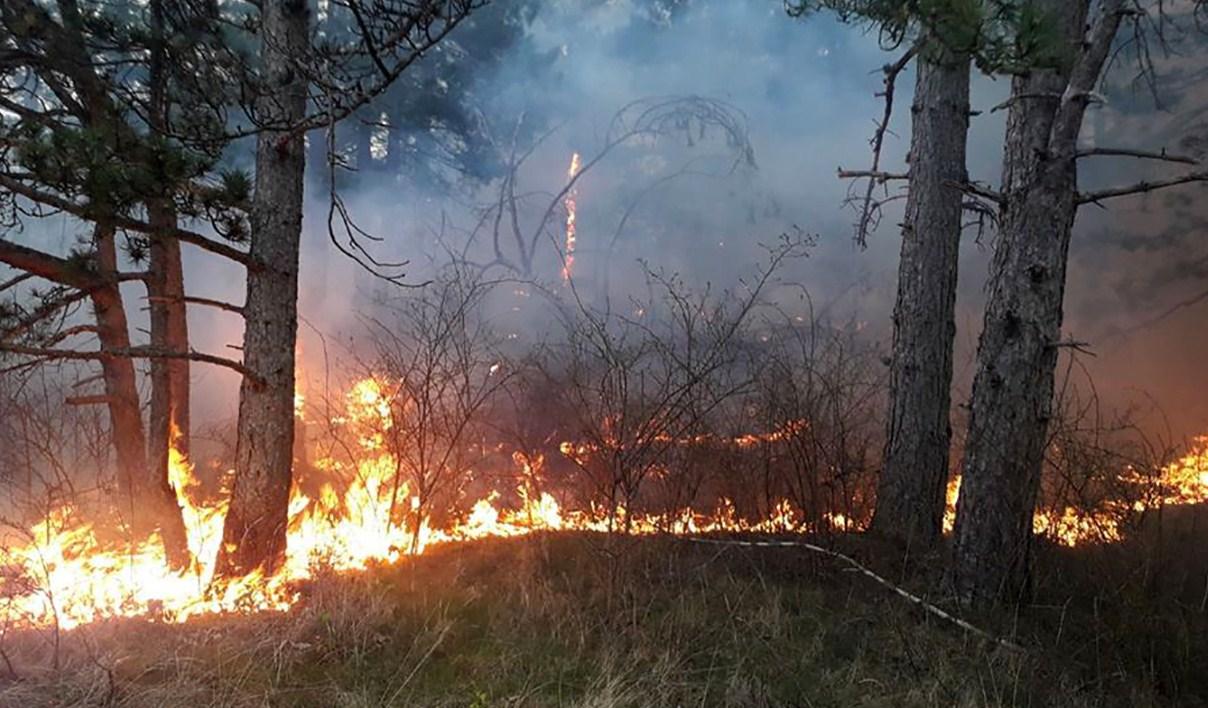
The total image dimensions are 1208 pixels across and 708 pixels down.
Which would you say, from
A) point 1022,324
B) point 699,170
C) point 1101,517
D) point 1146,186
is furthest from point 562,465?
point 699,170

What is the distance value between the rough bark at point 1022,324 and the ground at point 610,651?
39cm

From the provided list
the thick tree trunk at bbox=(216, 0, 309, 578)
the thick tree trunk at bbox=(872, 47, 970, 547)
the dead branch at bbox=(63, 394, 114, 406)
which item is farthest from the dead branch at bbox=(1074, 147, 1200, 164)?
the dead branch at bbox=(63, 394, 114, 406)

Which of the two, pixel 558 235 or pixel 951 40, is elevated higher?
pixel 558 235

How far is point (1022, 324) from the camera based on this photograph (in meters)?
4.20

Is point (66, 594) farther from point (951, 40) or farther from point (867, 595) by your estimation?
point (951, 40)

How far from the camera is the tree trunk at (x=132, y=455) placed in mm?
6086

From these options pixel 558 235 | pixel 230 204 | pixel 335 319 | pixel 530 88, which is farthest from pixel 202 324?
pixel 230 204

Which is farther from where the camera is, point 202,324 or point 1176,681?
point 202,324

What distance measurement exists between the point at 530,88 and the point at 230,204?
56.3 ft

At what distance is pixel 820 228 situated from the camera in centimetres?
1911

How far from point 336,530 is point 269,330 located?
213 cm

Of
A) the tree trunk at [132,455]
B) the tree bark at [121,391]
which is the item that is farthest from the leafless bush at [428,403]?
the tree bark at [121,391]

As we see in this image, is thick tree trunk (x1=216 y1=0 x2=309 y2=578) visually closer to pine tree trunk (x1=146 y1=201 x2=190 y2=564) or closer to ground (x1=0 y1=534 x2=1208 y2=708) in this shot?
ground (x1=0 y1=534 x2=1208 y2=708)

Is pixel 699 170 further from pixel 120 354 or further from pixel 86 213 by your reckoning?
pixel 86 213
